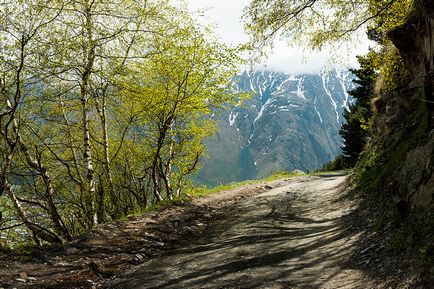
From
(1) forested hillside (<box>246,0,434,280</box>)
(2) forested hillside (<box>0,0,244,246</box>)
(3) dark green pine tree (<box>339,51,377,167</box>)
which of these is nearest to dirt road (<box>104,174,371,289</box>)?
(1) forested hillside (<box>246,0,434,280</box>)

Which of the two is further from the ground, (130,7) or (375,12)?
(130,7)

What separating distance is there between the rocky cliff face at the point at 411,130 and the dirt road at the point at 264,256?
5.92ft

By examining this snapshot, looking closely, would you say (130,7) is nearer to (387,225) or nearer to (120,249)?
(120,249)

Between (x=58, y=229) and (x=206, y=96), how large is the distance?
30.8 feet

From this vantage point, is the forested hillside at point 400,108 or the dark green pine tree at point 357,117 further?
the dark green pine tree at point 357,117

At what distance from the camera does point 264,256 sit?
9188 millimetres

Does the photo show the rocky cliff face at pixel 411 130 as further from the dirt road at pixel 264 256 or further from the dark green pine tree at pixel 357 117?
the dark green pine tree at pixel 357 117

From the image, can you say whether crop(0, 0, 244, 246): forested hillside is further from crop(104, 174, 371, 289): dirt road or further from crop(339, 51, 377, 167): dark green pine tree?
crop(339, 51, 377, 167): dark green pine tree

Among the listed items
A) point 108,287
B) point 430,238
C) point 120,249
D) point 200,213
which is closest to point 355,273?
point 430,238

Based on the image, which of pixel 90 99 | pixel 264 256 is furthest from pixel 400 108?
pixel 90 99

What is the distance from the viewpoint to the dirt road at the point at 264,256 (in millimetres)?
7508

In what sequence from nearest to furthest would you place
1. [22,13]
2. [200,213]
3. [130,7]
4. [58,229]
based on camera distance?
[22,13] < [130,7] < [58,229] < [200,213]

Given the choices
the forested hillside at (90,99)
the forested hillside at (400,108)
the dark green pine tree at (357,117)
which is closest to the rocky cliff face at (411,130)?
the forested hillside at (400,108)

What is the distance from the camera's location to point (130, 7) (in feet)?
46.2
